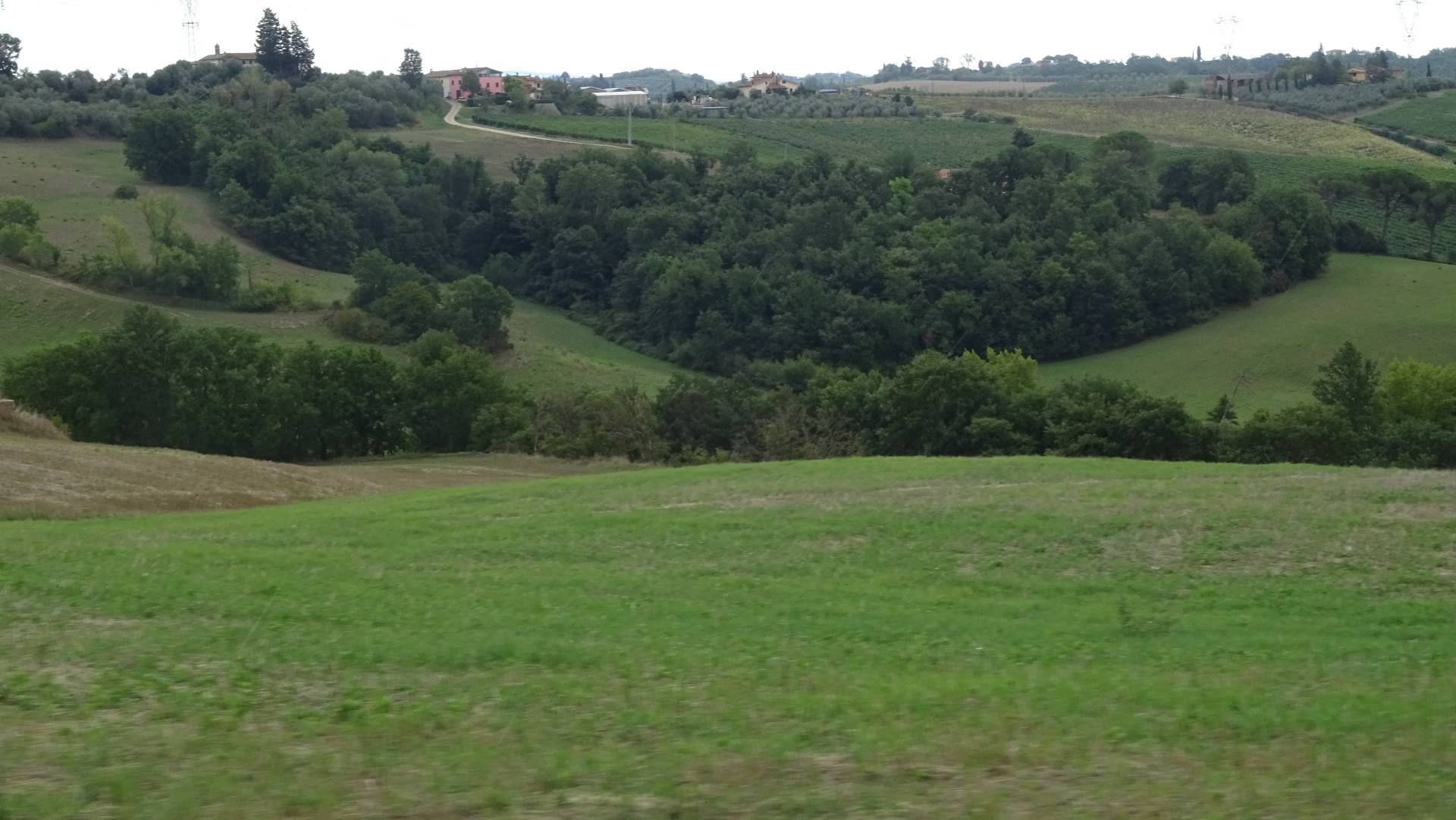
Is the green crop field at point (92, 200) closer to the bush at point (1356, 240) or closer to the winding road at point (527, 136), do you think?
the winding road at point (527, 136)

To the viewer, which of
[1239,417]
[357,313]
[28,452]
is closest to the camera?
[28,452]

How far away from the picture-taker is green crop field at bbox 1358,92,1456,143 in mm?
116500

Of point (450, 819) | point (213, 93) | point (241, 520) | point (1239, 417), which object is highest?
point (213, 93)

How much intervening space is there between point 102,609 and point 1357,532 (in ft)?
58.4

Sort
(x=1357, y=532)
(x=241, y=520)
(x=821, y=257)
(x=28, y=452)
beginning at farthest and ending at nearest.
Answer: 1. (x=821, y=257)
2. (x=28, y=452)
3. (x=241, y=520)
4. (x=1357, y=532)

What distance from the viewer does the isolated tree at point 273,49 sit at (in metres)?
159

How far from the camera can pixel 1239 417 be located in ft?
204

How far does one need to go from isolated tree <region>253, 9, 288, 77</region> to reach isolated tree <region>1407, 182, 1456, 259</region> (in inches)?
4951

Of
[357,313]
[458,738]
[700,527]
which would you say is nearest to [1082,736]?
[458,738]

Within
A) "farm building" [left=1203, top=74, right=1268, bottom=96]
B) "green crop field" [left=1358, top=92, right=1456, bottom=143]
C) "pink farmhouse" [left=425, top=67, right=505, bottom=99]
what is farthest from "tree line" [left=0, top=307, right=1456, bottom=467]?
"pink farmhouse" [left=425, top=67, right=505, bottom=99]

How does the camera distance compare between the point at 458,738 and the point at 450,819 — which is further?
the point at 458,738

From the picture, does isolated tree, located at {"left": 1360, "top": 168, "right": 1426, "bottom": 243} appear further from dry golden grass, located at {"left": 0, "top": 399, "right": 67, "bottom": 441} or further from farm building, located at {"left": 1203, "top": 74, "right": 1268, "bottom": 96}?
dry golden grass, located at {"left": 0, "top": 399, "right": 67, "bottom": 441}

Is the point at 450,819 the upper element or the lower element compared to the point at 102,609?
upper

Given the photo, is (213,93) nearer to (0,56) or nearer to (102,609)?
(0,56)
